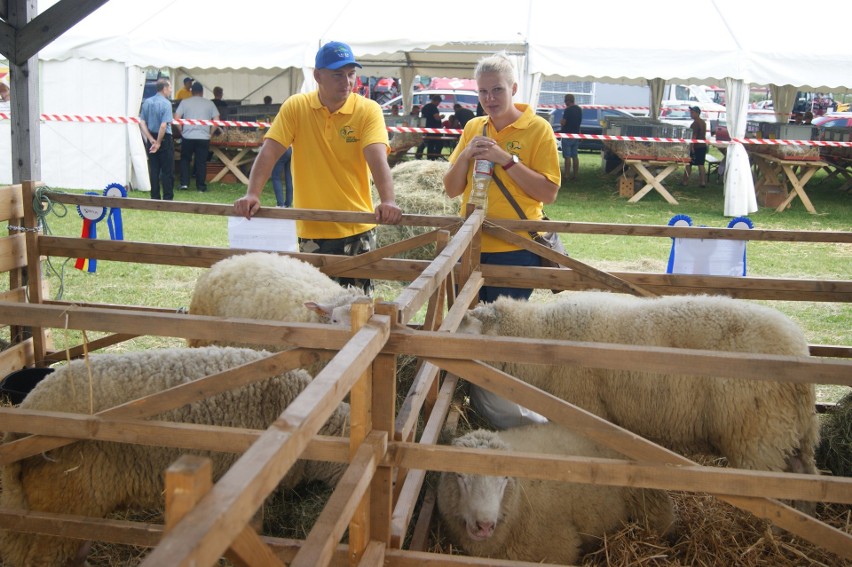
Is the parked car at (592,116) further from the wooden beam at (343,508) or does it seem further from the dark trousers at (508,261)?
the wooden beam at (343,508)

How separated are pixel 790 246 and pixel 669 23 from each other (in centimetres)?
422

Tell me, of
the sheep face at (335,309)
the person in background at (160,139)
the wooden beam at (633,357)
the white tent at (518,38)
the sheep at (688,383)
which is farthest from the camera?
the person in background at (160,139)

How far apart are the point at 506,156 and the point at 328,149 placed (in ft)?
3.66

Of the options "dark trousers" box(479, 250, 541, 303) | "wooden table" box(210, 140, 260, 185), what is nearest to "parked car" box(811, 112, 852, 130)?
"wooden table" box(210, 140, 260, 185)

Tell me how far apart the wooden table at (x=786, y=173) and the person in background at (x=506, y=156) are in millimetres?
11364

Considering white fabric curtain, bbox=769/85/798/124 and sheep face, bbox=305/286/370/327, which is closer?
sheep face, bbox=305/286/370/327

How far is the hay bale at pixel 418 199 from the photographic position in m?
8.47

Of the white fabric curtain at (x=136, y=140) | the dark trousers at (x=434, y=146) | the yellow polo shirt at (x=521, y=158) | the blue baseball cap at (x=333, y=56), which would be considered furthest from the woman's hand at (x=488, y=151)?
the dark trousers at (x=434, y=146)

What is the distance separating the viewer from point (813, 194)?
16141mm

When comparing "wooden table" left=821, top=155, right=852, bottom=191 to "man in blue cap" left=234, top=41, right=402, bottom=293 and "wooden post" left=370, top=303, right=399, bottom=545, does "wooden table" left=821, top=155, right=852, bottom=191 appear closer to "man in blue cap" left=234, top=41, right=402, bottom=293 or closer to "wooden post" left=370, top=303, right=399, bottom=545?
"man in blue cap" left=234, top=41, right=402, bottom=293

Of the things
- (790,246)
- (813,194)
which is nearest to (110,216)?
(790,246)

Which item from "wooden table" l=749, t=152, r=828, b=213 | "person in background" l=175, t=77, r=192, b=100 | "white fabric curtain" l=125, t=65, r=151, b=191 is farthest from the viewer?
"person in background" l=175, t=77, r=192, b=100

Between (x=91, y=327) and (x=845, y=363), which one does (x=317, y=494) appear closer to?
(x=91, y=327)

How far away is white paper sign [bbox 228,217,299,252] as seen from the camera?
178 inches
